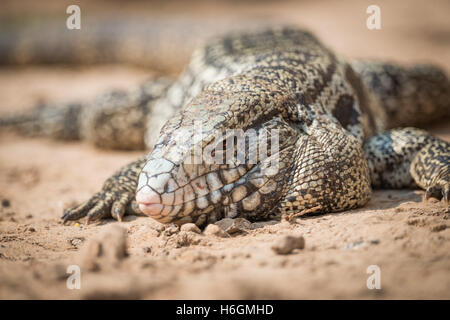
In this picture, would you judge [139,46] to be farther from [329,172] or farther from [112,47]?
[329,172]

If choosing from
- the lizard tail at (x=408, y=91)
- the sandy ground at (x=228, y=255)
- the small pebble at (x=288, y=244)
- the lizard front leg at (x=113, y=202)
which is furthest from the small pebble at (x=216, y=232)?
the lizard tail at (x=408, y=91)

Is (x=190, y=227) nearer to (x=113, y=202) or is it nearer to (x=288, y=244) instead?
(x=288, y=244)

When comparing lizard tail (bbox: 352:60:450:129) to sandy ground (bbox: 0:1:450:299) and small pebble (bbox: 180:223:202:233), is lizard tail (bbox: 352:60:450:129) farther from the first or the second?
small pebble (bbox: 180:223:202:233)

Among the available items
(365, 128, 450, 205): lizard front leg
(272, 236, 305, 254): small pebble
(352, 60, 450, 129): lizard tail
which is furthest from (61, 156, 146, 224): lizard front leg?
(352, 60, 450, 129): lizard tail

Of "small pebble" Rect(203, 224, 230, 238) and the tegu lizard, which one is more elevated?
the tegu lizard

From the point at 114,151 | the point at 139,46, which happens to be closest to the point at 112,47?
the point at 139,46

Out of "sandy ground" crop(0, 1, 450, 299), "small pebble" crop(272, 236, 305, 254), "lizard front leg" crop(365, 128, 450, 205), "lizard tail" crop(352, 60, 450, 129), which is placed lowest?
"sandy ground" crop(0, 1, 450, 299)
